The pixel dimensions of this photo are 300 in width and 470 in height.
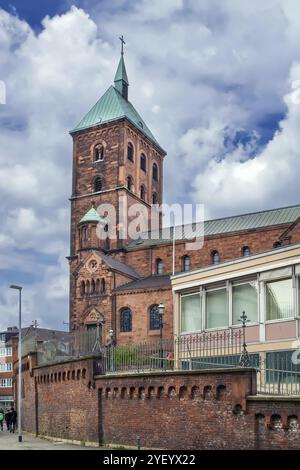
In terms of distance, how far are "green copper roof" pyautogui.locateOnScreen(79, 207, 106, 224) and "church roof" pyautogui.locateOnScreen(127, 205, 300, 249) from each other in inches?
150

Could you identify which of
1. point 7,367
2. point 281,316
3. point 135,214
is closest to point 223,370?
point 281,316

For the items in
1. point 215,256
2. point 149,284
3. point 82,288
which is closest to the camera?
point 149,284

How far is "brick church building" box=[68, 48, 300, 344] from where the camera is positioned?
2191 inches

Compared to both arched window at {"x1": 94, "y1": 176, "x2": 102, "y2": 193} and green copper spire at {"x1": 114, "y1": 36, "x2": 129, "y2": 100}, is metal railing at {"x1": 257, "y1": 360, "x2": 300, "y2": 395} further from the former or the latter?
green copper spire at {"x1": 114, "y1": 36, "x2": 129, "y2": 100}

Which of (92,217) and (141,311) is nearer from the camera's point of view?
(141,311)

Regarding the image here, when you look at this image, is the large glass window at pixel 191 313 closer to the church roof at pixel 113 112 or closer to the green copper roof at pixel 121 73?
the church roof at pixel 113 112

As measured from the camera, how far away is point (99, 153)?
71.6 meters

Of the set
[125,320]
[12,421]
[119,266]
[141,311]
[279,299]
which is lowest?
[12,421]

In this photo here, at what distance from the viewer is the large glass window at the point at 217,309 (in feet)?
94.4

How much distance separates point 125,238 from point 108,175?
25.3 feet

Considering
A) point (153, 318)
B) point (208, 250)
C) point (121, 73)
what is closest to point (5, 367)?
point (121, 73)

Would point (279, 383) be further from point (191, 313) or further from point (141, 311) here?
point (141, 311)
